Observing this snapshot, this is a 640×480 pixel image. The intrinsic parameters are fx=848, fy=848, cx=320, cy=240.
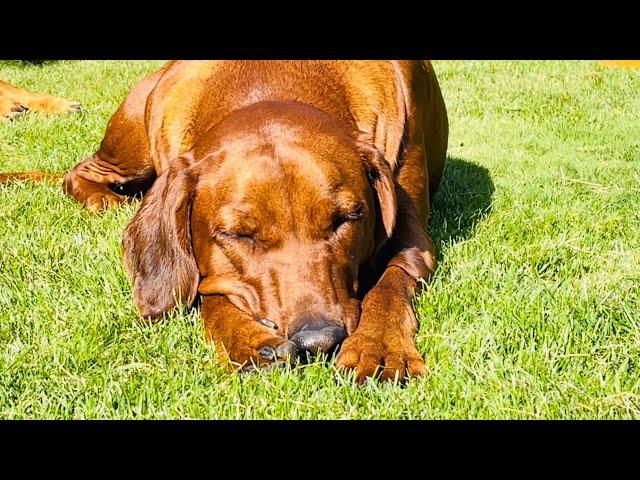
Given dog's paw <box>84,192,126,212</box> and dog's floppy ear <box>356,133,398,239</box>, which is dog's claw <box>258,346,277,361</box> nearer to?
dog's floppy ear <box>356,133,398,239</box>

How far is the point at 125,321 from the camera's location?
354cm

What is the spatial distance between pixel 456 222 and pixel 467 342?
1.91 metres

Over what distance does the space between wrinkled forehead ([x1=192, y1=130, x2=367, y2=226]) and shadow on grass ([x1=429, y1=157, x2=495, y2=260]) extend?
104 cm

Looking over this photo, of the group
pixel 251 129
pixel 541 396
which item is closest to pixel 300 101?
pixel 251 129

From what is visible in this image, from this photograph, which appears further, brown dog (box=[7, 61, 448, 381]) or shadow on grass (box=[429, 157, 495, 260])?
shadow on grass (box=[429, 157, 495, 260])

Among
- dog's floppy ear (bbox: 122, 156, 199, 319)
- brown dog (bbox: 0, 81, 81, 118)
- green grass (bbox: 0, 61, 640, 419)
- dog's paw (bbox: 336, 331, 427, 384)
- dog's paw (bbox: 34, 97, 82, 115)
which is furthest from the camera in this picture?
dog's paw (bbox: 34, 97, 82, 115)

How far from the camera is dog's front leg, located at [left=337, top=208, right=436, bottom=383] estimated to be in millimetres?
2994

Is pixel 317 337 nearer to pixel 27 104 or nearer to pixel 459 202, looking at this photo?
pixel 459 202

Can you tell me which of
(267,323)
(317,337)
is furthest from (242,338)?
(317,337)

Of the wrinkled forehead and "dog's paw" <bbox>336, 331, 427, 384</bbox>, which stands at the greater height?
the wrinkled forehead

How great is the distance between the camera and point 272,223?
330 cm

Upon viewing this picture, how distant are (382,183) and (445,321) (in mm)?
740

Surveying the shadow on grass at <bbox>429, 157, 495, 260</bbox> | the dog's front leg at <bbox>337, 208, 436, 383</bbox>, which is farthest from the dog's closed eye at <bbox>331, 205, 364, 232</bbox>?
the shadow on grass at <bbox>429, 157, 495, 260</bbox>
